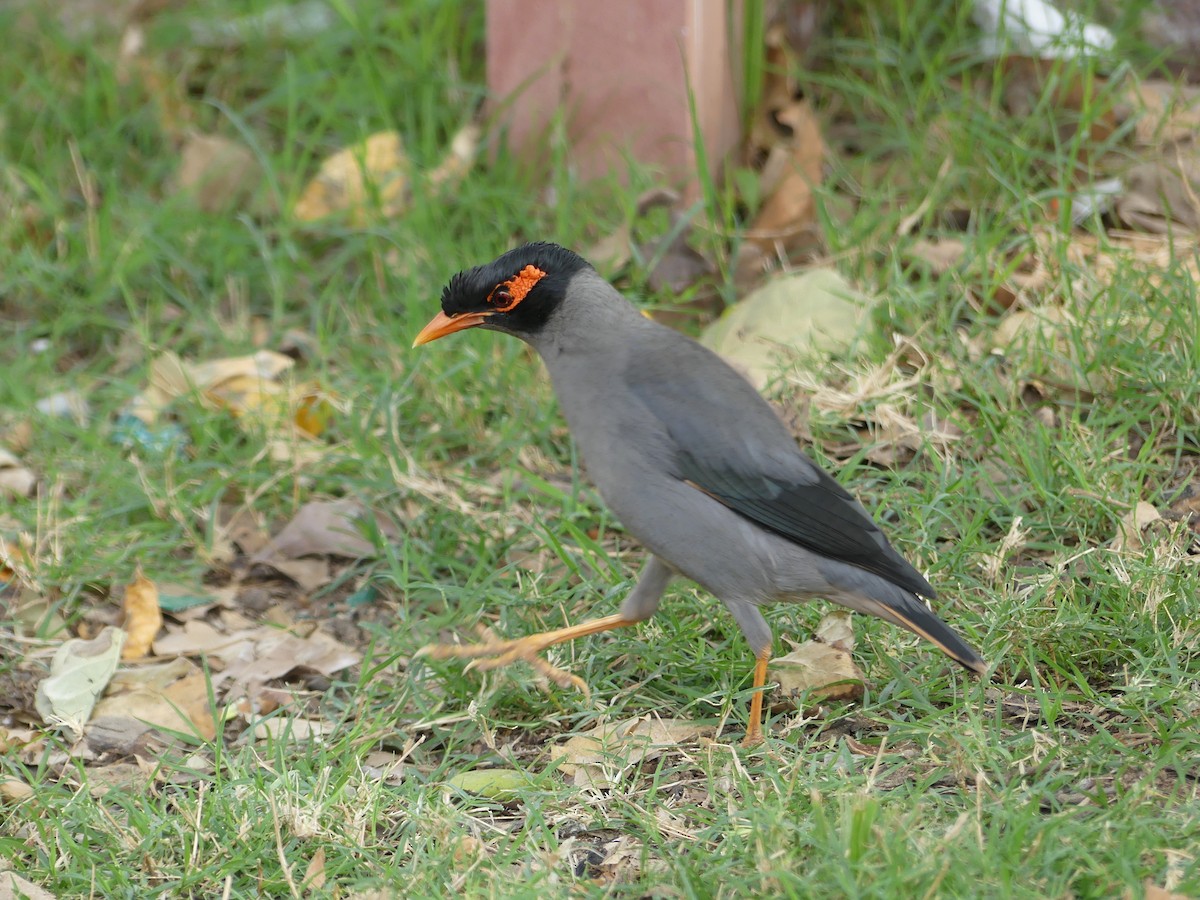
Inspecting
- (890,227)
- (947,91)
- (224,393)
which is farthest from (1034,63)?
(224,393)

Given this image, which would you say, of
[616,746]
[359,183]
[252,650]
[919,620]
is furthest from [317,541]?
[919,620]

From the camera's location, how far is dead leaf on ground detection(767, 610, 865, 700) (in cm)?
367

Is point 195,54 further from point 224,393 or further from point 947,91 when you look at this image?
point 947,91

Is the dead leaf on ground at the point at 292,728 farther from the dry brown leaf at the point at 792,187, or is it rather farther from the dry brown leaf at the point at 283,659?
the dry brown leaf at the point at 792,187

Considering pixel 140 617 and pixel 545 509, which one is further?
pixel 545 509

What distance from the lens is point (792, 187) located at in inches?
223

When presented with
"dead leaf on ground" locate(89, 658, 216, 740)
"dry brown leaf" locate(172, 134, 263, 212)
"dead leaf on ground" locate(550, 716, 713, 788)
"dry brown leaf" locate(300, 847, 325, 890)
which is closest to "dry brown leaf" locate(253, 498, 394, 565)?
"dead leaf on ground" locate(89, 658, 216, 740)

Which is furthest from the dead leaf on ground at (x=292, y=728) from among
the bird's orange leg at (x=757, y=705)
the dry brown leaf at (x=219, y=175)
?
the dry brown leaf at (x=219, y=175)

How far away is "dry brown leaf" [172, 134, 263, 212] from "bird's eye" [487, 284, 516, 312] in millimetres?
2600

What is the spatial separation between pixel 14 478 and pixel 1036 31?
4187mm

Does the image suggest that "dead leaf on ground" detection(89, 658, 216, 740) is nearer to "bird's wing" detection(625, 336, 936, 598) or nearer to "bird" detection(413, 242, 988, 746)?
"bird" detection(413, 242, 988, 746)

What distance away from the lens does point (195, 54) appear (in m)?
6.77

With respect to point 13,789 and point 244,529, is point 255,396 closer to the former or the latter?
point 244,529

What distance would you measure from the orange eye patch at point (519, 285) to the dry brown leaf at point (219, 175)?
8.64ft
